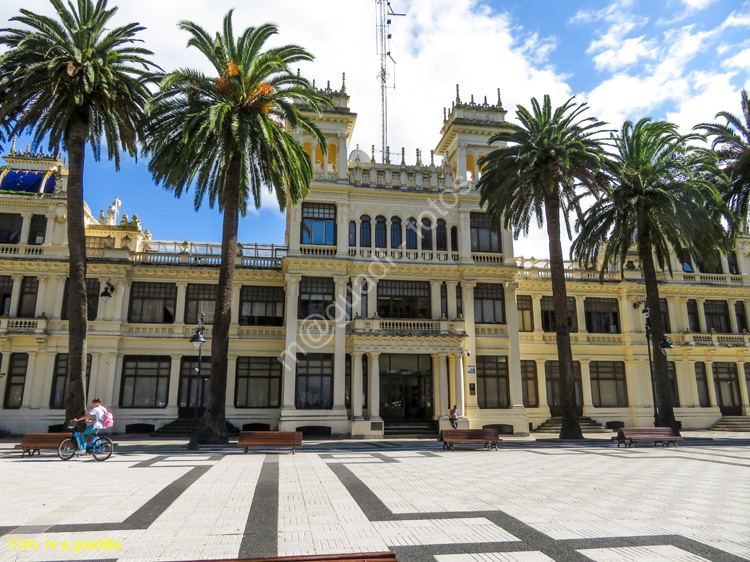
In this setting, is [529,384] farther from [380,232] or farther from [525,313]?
[380,232]

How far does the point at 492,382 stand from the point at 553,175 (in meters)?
13.2

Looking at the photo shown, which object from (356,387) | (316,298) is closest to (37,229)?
(316,298)

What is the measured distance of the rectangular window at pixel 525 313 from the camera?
3622cm

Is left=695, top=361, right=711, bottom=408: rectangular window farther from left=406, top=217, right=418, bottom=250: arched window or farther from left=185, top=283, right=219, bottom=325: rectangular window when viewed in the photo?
left=185, top=283, right=219, bottom=325: rectangular window

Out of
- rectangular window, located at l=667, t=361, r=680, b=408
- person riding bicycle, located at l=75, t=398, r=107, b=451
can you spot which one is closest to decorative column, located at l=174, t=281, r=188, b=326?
person riding bicycle, located at l=75, t=398, r=107, b=451

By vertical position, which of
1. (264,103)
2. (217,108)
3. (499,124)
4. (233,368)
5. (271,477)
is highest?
(499,124)

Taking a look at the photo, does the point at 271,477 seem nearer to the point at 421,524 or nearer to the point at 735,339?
the point at 421,524

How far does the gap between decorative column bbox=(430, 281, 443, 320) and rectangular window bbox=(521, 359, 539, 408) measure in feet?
24.9

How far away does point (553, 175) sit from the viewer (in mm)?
28719

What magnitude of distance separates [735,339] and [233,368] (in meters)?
36.2

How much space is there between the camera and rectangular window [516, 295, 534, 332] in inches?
1426

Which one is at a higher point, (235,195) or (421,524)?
(235,195)

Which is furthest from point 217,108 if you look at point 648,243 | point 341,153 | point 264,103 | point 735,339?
point 735,339

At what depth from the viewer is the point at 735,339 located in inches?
1500
